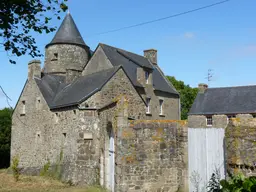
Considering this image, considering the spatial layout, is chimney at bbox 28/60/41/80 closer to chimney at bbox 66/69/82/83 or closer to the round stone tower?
chimney at bbox 66/69/82/83

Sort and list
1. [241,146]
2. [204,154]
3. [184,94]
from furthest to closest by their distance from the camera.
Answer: [184,94] → [204,154] → [241,146]

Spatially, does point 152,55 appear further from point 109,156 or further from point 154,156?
point 154,156

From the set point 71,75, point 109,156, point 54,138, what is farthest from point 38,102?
point 109,156

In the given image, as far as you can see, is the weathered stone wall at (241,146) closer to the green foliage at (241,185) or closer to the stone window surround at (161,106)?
the green foliage at (241,185)

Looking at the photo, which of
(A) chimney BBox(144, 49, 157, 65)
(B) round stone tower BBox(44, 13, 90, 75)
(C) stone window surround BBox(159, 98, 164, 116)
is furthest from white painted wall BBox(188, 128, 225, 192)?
(A) chimney BBox(144, 49, 157, 65)

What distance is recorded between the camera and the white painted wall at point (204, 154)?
9074 millimetres

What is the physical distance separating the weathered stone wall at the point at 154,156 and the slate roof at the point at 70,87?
618 centimetres

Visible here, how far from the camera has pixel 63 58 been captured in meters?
23.9

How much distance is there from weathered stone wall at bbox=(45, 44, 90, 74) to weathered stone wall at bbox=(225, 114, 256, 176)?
1740cm

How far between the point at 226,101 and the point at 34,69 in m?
19.2

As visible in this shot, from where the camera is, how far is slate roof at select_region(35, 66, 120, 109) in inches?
654

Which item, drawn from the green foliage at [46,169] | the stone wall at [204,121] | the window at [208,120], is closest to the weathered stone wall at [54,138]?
the green foliage at [46,169]

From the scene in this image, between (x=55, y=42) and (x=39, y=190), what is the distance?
13.9m

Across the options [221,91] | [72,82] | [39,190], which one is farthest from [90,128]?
[221,91]
